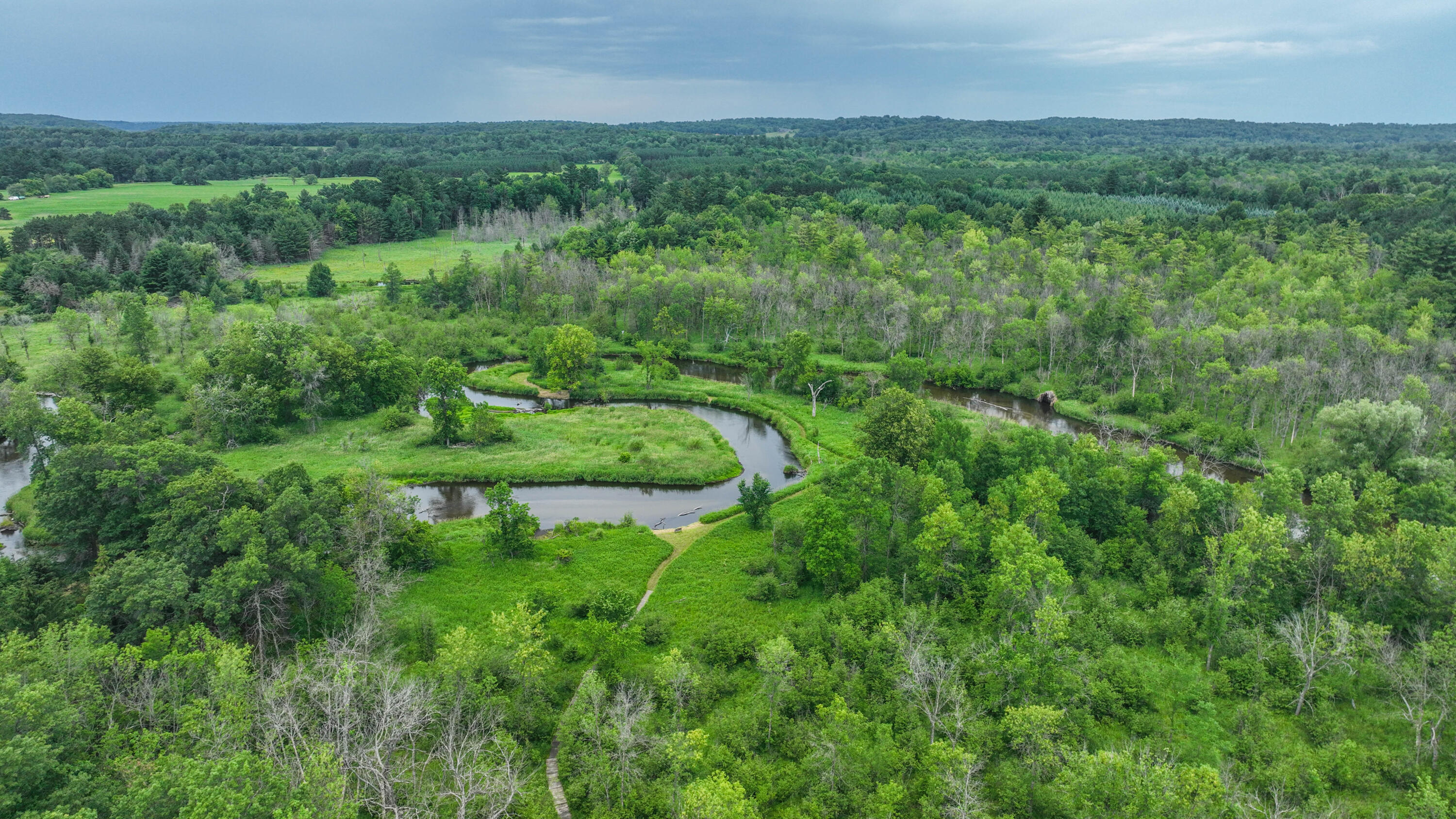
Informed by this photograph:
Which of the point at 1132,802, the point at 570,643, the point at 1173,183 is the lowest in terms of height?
the point at 570,643

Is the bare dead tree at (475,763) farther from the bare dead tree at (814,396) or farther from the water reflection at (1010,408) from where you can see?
the water reflection at (1010,408)

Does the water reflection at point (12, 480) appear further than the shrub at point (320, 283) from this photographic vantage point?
No

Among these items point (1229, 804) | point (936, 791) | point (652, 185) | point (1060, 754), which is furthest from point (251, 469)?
point (652, 185)

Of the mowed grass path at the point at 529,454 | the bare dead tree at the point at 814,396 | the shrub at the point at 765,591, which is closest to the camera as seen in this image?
the shrub at the point at 765,591

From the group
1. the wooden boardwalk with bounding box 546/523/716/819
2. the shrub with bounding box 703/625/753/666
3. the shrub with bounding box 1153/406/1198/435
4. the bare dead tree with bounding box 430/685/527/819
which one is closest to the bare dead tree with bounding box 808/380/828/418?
the wooden boardwalk with bounding box 546/523/716/819

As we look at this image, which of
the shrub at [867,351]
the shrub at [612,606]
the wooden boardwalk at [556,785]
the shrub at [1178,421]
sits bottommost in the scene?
the wooden boardwalk at [556,785]

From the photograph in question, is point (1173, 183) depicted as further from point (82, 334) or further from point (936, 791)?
Answer: point (82, 334)

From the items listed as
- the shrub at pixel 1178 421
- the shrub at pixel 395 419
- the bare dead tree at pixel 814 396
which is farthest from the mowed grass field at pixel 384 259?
the shrub at pixel 1178 421

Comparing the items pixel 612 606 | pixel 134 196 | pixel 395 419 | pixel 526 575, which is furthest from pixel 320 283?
pixel 612 606
